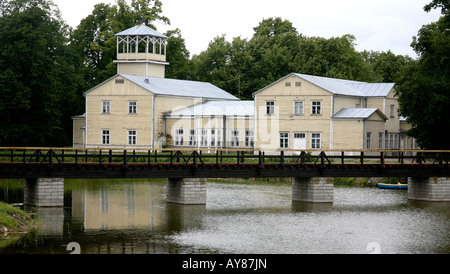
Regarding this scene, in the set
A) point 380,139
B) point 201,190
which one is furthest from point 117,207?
point 380,139

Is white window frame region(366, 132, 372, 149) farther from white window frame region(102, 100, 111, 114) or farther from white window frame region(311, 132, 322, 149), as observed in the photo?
white window frame region(102, 100, 111, 114)

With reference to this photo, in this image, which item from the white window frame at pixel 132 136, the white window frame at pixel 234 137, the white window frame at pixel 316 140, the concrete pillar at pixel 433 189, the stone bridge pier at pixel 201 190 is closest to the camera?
the stone bridge pier at pixel 201 190

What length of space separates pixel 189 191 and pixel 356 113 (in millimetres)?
22309

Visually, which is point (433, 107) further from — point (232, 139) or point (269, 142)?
point (232, 139)

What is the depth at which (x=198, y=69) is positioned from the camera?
85688mm

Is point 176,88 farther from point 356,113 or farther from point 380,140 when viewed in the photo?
point 380,140

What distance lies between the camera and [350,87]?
5953 centimetres

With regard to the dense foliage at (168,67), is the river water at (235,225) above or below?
below

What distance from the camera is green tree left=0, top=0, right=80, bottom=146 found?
181ft

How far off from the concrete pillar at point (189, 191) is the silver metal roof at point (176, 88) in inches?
1011

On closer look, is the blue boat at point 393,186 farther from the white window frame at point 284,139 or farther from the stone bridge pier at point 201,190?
the white window frame at point 284,139

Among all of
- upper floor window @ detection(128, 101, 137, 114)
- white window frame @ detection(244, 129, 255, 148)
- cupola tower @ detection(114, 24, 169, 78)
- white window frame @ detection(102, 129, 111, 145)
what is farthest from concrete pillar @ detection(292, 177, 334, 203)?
cupola tower @ detection(114, 24, 169, 78)

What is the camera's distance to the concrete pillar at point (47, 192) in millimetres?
32562

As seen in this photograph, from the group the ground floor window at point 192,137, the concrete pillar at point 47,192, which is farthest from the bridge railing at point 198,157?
the ground floor window at point 192,137
